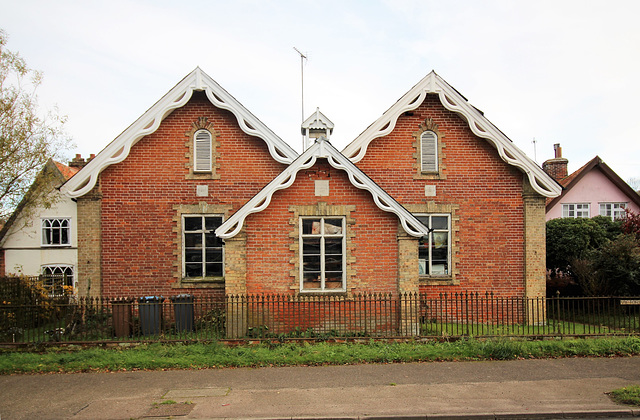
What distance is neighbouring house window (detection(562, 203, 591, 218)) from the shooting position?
2628 centimetres

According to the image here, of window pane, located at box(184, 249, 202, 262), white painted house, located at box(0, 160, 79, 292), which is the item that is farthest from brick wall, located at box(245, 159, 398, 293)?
white painted house, located at box(0, 160, 79, 292)

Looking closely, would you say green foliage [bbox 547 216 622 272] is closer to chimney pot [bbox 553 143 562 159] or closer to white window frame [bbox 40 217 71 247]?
chimney pot [bbox 553 143 562 159]

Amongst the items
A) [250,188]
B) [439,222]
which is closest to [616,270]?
[439,222]

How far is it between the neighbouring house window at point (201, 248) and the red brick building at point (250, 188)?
0.03 metres

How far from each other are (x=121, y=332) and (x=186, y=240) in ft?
10.8

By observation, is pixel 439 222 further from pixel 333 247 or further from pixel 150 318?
pixel 150 318

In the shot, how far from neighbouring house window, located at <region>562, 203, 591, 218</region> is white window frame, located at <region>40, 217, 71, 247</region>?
1069 inches

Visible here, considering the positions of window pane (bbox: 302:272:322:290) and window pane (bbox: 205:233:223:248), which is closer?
window pane (bbox: 302:272:322:290)

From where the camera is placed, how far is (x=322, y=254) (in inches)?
477

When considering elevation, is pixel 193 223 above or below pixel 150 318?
above

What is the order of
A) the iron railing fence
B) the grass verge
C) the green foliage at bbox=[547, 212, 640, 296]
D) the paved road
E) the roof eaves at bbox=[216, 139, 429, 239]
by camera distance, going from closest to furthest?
the paved road → the grass verge → the iron railing fence → the roof eaves at bbox=[216, 139, 429, 239] → the green foliage at bbox=[547, 212, 640, 296]

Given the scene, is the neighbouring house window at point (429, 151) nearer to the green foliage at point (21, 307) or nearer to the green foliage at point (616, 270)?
the green foliage at point (616, 270)

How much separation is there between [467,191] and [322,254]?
17.1 ft

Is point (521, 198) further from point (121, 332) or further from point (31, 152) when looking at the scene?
point (31, 152)
